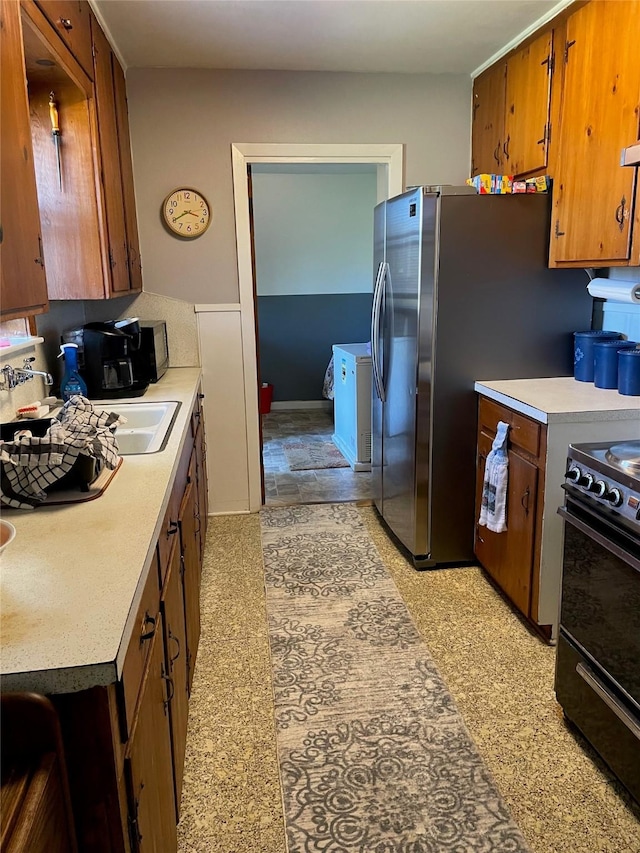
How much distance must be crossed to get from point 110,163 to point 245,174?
0.95 metres

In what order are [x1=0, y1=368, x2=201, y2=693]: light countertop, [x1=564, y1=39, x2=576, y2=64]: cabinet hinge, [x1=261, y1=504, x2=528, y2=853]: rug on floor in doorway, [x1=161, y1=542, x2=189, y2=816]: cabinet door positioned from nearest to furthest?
[x1=0, y1=368, x2=201, y2=693]: light countertop
[x1=161, y1=542, x2=189, y2=816]: cabinet door
[x1=261, y1=504, x2=528, y2=853]: rug on floor in doorway
[x1=564, y1=39, x2=576, y2=64]: cabinet hinge

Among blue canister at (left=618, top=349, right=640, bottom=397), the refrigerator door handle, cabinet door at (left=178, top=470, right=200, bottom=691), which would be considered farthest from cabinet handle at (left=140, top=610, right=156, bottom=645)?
the refrigerator door handle

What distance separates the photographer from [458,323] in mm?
2857

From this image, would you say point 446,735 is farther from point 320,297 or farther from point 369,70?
point 320,297

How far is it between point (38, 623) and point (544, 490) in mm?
1868

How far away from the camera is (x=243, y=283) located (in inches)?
141

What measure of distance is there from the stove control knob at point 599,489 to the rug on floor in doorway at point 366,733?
87 cm

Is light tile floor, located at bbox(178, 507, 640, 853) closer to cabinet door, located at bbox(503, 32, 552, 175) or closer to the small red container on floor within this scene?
cabinet door, located at bbox(503, 32, 552, 175)

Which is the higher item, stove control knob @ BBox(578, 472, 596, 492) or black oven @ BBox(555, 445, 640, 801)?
stove control knob @ BBox(578, 472, 596, 492)

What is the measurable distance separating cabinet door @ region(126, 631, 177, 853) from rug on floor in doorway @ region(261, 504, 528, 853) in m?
0.43

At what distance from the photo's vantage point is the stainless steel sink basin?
214cm

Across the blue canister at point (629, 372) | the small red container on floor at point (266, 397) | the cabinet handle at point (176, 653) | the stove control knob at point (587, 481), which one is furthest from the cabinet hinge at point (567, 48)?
the small red container on floor at point (266, 397)

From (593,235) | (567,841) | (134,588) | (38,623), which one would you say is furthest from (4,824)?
(593,235)

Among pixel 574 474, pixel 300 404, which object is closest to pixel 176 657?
pixel 574 474
